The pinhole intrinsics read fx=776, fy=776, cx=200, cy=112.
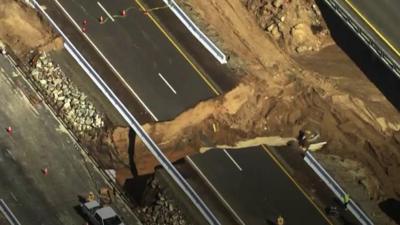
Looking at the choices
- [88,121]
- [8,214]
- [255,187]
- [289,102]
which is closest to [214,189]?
[255,187]

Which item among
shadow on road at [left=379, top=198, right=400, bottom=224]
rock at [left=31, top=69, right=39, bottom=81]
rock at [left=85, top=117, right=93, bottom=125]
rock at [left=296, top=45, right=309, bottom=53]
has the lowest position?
shadow on road at [left=379, top=198, right=400, bottom=224]

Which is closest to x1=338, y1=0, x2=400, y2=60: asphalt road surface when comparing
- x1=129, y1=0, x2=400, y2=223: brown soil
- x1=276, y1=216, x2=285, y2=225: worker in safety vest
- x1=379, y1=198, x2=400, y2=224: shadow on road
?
x1=129, y1=0, x2=400, y2=223: brown soil

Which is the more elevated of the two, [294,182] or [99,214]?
[99,214]

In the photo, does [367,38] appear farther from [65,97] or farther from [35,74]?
[35,74]

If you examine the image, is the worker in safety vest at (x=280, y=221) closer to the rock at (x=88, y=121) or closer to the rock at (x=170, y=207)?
the rock at (x=170, y=207)

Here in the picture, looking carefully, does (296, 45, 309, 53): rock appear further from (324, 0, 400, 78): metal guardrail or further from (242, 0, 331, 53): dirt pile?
(324, 0, 400, 78): metal guardrail

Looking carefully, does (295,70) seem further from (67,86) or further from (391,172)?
(67,86)
